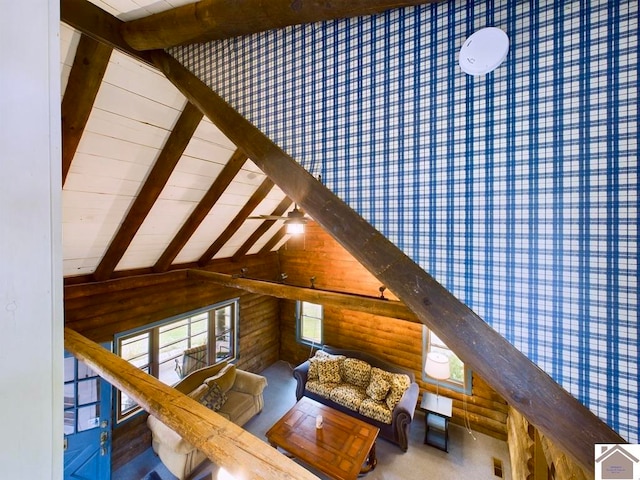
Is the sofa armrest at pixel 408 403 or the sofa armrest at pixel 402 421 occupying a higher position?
the sofa armrest at pixel 408 403

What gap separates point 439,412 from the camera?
4309mm

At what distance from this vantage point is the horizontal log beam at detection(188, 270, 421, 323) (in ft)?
10.1

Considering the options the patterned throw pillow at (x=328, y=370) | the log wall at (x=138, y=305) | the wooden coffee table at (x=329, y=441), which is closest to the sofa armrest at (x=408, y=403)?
the wooden coffee table at (x=329, y=441)

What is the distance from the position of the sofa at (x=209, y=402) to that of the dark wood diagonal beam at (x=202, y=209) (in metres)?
1.91

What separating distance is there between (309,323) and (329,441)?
302 centimetres

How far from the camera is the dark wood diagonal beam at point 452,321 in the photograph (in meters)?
0.81

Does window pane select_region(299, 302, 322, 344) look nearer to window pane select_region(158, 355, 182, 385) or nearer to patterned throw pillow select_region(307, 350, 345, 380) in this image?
patterned throw pillow select_region(307, 350, 345, 380)

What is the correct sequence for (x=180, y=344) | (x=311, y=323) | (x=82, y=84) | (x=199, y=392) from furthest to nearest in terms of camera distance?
1. (x=311, y=323)
2. (x=180, y=344)
3. (x=199, y=392)
4. (x=82, y=84)

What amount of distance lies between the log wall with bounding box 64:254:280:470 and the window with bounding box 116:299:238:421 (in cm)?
16

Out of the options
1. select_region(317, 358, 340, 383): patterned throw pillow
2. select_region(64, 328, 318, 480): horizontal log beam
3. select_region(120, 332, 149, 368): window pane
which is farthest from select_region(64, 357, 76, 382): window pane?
select_region(317, 358, 340, 383): patterned throw pillow

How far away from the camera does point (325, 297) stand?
3555mm

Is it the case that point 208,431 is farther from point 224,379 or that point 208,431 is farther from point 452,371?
point 452,371

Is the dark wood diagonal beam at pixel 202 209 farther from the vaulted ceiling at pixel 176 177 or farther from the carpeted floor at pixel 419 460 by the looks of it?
the carpeted floor at pixel 419 460

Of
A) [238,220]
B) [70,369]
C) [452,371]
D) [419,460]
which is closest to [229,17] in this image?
[238,220]
